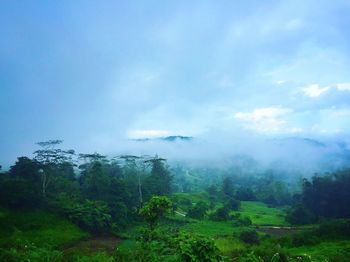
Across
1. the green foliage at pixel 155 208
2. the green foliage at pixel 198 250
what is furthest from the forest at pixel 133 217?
the green foliage at pixel 198 250

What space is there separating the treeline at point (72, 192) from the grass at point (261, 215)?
19.4 metres

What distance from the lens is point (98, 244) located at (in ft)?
139

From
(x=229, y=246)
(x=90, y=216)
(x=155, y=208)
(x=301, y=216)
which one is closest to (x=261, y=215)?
(x=301, y=216)

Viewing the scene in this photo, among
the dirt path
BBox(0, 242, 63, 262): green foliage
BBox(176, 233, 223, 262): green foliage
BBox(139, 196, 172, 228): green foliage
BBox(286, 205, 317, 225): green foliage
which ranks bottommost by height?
the dirt path

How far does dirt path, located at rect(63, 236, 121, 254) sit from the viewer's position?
39044 mm

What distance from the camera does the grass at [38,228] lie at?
37.3 meters

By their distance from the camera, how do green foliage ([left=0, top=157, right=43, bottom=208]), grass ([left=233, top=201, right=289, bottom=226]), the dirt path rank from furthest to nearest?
grass ([left=233, top=201, right=289, bottom=226])
green foliage ([left=0, top=157, right=43, bottom=208])
the dirt path

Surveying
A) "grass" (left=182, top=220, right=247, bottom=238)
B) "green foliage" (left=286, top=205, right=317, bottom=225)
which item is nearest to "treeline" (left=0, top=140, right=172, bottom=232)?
"grass" (left=182, top=220, right=247, bottom=238)

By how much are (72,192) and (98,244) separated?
1628 cm

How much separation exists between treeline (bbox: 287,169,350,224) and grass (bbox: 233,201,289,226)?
2.95 m

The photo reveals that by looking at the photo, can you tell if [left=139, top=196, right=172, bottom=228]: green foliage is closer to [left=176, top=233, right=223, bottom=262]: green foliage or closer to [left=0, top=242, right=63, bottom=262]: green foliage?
[left=0, top=242, right=63, bottom=262]: green foliage

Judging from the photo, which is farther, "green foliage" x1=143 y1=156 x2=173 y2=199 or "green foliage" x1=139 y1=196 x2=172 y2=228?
"green foliage" x1=143 y1=156 x2=173 y2=199

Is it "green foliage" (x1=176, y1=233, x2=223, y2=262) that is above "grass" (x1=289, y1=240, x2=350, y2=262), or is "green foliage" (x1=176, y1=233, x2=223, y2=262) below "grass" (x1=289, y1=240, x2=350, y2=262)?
above

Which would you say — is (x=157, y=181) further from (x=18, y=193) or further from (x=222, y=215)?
(x=18, y=193)
